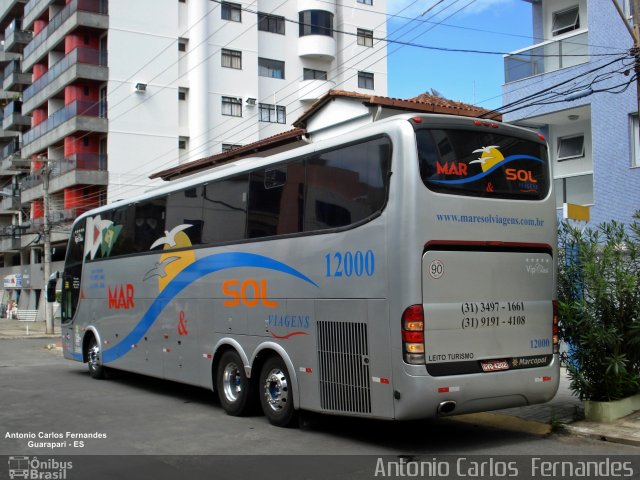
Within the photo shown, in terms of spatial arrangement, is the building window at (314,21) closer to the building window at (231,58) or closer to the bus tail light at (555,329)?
the building window at (231,58)

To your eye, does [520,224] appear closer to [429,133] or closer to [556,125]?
[429,133]

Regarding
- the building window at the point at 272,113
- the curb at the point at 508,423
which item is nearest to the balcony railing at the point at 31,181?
the building window at the point at 272,113

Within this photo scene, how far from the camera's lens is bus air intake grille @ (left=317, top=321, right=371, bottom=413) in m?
8.14

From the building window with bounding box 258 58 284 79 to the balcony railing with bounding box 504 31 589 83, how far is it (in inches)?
1149

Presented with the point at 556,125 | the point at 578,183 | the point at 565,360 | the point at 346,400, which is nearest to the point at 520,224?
the point at 565,360

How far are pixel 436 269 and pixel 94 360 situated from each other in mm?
10673

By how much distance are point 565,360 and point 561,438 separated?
1212mm

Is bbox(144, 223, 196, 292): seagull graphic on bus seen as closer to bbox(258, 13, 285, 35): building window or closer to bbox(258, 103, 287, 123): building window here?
bbox(258, 103, 287, 123): building window

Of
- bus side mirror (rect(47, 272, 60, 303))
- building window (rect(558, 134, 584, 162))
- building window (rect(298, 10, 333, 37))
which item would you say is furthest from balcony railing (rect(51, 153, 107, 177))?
building window (rect(558, 134, 584, 162))

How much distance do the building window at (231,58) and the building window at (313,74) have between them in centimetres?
523

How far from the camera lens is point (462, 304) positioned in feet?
26.1

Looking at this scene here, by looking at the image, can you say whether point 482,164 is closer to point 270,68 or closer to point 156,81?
point 156,81

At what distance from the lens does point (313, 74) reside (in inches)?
1927

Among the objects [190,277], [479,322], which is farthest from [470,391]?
[190,277]
